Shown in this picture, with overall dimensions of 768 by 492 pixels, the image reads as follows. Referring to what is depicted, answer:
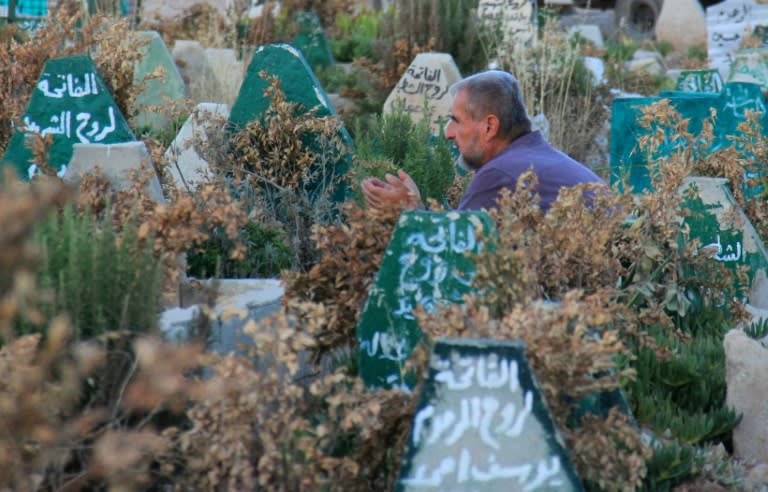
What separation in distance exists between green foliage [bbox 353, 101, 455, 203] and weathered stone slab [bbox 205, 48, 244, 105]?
309cm

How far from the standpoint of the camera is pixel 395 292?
3.08 m

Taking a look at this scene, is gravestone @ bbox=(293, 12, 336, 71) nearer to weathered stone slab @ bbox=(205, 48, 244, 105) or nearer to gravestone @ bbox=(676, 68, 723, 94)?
weathered stone slab @ bbox=(205, 48, 244, 105)

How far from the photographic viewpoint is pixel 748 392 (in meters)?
3.48

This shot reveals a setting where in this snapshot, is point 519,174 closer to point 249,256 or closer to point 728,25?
point 249,256

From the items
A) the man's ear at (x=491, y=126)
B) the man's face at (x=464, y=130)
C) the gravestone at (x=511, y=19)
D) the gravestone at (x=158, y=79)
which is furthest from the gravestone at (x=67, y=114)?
the gravestone at (x=511, y=19)

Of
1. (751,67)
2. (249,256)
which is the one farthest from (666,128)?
(751,67)

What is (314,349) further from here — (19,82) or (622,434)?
(19,82)

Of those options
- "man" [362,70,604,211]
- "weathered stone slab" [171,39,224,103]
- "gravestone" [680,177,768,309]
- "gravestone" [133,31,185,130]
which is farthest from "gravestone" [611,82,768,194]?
"gravestone" [133,31,185,130]

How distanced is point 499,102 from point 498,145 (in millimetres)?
188

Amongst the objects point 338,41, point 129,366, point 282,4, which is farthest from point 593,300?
point 282,4

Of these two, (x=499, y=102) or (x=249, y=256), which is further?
(x=499, y=102)

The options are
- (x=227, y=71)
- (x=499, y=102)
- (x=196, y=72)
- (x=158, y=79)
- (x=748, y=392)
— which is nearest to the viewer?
(x=748, y=392)

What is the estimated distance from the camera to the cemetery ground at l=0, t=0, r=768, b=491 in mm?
2488

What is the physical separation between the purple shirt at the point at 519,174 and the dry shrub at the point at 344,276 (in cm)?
106
